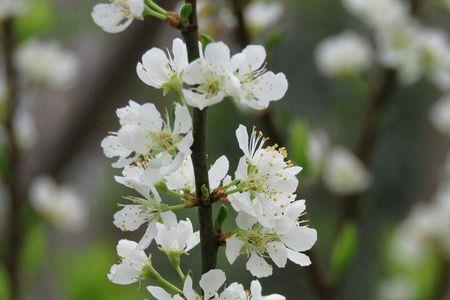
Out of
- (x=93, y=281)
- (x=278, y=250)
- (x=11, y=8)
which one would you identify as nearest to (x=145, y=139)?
(x=278, y=250)

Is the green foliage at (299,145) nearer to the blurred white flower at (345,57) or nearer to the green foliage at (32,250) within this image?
the blurred white flower at (345,57)

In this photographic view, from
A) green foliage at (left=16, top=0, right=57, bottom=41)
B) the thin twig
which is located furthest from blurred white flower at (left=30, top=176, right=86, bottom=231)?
the thin twig

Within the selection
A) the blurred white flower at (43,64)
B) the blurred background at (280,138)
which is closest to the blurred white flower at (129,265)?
the blurred background at (280,138)

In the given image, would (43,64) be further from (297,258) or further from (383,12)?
(297,258)

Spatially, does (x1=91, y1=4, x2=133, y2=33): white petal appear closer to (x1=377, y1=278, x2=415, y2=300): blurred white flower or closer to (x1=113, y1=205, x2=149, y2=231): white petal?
(x1=113, y1=205, x2=149, y2=231): white petal

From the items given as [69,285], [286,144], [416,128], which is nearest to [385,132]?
[416,128]

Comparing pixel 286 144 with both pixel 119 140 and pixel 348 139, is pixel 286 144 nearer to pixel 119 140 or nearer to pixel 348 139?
pixel 119 140

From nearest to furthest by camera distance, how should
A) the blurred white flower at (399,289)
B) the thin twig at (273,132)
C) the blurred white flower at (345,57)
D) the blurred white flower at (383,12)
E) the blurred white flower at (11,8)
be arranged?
the thin twig at (273,132)
the blurred white flower at (11,8)
the blurred white flower at (383,12)
the blurred white flower at (345,57)
the blurred white flower at (399,289)

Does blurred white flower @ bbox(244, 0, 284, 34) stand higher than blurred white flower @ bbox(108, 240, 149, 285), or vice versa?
blurred white flower @ bbox(244, 0, 284, 34)
